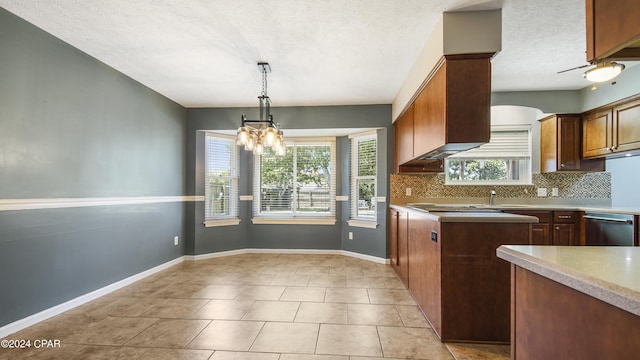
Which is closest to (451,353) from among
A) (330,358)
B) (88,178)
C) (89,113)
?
(330,358)

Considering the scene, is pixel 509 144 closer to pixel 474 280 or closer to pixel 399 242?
pixel 399 242

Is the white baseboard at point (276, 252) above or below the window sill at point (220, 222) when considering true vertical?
below

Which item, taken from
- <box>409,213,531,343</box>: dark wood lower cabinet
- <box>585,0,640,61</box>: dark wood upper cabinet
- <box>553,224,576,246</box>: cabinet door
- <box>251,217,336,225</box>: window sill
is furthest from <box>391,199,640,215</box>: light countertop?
<box>585,0,640,61</box>: dark wood upper cabinet

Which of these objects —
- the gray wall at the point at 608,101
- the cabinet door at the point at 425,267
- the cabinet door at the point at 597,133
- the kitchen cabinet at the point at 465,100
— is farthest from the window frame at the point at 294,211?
the cabinet door at the point at 597,133

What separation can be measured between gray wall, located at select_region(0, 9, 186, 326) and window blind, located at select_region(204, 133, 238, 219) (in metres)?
0.92

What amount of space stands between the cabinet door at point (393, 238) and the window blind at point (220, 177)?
2.79 m

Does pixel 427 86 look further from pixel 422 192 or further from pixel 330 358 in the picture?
pixel 330 358

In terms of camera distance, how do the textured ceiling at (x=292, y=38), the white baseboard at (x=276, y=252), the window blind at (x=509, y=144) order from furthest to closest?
Answer: 1. the white baseboard at (x=276, y=252)
2. the window blind at (x=509, y=144)
3. the textured ceiling at (x=292, y=38)

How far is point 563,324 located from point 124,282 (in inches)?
163

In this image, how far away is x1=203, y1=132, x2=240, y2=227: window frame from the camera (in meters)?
4.84

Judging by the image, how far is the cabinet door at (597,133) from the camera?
359 centimetres

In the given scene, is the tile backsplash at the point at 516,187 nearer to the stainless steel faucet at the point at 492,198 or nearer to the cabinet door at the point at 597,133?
the stainless steel faucet at the point at 492,198

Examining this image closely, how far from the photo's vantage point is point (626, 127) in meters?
3.39

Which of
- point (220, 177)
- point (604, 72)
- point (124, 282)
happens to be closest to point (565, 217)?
point (604, 72)
